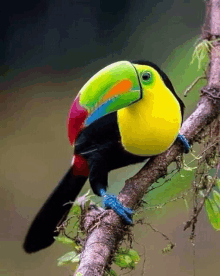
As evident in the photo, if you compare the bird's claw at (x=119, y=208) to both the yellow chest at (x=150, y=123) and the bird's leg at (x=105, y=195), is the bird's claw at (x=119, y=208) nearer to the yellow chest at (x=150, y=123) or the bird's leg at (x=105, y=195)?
the bird's leg at (x=105, y=195)

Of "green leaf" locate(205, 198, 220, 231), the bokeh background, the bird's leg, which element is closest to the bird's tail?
the bird's leg

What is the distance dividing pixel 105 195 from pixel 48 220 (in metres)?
0.24

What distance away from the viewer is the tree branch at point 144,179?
906mm

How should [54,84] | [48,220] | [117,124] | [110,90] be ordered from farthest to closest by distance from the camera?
[54,84], [48,220], [117,124], [110,90]

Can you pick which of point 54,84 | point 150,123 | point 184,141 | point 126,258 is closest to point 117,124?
point 150,123

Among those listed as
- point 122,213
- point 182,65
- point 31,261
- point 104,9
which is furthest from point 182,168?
point 31,261

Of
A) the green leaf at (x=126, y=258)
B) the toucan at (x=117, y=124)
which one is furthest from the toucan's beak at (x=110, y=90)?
the green leaf at (x=126, y=258)

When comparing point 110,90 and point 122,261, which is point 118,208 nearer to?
point 122,261

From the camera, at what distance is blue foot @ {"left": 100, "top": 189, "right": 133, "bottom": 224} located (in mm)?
1011

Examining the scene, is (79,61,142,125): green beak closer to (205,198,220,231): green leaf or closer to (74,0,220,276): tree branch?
(74,0,220,276): tree branch

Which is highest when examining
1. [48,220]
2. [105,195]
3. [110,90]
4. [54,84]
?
[110,90]

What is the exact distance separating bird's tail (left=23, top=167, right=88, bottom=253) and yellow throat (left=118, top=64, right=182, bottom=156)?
27 cm

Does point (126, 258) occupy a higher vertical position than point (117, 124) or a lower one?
lower

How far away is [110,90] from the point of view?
1.01 m
